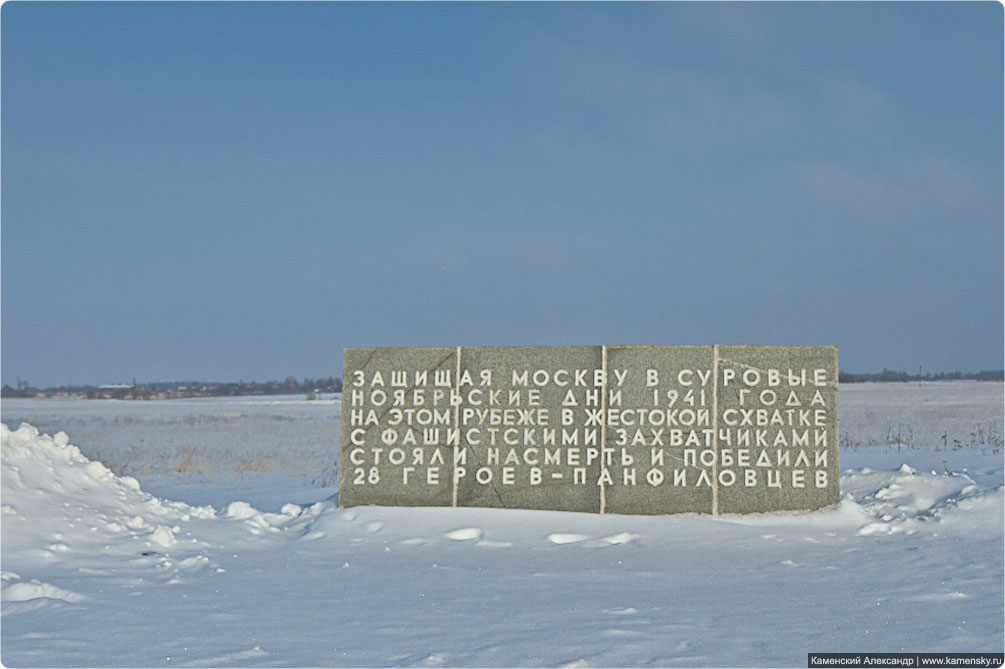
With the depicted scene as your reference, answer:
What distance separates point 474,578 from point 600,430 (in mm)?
3655

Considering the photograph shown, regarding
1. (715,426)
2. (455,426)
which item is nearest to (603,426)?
(715,426)

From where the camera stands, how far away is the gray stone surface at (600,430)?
1100 cm

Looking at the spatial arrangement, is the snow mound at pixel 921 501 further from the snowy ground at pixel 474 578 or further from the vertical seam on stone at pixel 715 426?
the vertical seam on stone at pixel 715 426

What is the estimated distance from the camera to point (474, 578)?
8.01m

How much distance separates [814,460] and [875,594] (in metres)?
4.04

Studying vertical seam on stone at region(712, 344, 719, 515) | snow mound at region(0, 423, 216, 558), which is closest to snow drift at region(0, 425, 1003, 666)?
snow mound at region(0, 423, 216, 558)

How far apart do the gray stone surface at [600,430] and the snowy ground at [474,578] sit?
0.41 metres

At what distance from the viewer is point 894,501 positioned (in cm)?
1123

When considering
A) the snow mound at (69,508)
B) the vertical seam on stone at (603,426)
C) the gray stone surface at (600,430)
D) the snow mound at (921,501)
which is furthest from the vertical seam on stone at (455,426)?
the snow mound at (921,501)

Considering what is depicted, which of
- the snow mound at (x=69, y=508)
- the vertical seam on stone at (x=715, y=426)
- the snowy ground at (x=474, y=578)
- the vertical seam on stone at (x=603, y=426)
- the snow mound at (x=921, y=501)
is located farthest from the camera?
the vertical seam on stone at (x=603, y=426)

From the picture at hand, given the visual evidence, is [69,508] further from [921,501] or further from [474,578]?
[921,501]

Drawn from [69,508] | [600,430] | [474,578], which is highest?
[600,430]

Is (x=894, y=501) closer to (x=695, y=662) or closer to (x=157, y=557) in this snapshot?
(x=695, y=662)

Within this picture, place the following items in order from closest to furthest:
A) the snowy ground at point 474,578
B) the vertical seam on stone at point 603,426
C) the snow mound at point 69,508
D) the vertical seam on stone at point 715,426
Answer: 1. the snowy ground at point 474,578
2. the snow mound at point 69,508
3. the vertical seam on stone at point 715,426
4. the vertical seam on stone at point 603,426
